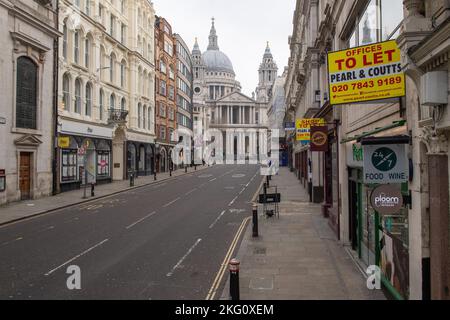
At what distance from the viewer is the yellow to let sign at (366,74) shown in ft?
23.7

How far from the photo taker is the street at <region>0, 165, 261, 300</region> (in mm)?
8844

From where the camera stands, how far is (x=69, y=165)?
3094 cm

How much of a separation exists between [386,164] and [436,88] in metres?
1.71

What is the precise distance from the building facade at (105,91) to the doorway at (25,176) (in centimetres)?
323

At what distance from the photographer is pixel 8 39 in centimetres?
2309

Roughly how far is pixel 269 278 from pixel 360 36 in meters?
7.16

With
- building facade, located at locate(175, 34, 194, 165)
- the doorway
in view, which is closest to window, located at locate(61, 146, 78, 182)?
the doorway

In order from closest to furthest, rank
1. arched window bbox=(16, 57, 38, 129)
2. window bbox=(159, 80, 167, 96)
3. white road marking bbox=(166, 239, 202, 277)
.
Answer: white road marking bbox=(166, 239, 202, 277)
arched window bbox=(16, 57, 38, 129)
window bbox=(159, 80, 167, 96)

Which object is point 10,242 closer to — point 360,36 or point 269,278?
point 269,278

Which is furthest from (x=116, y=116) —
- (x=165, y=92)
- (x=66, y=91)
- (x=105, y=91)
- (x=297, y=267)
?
(x=297, y=267)

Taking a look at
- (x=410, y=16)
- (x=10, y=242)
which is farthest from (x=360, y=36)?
(x=10, y=242)

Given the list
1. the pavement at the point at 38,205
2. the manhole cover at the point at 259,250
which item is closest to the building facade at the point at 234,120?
the pavement at the point at 38,205

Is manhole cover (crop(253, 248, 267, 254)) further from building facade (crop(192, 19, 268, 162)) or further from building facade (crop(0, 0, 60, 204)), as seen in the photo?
building facade (crop(192, 19, 268, 162))

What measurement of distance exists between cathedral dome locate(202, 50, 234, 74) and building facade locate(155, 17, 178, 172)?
11573 cm
